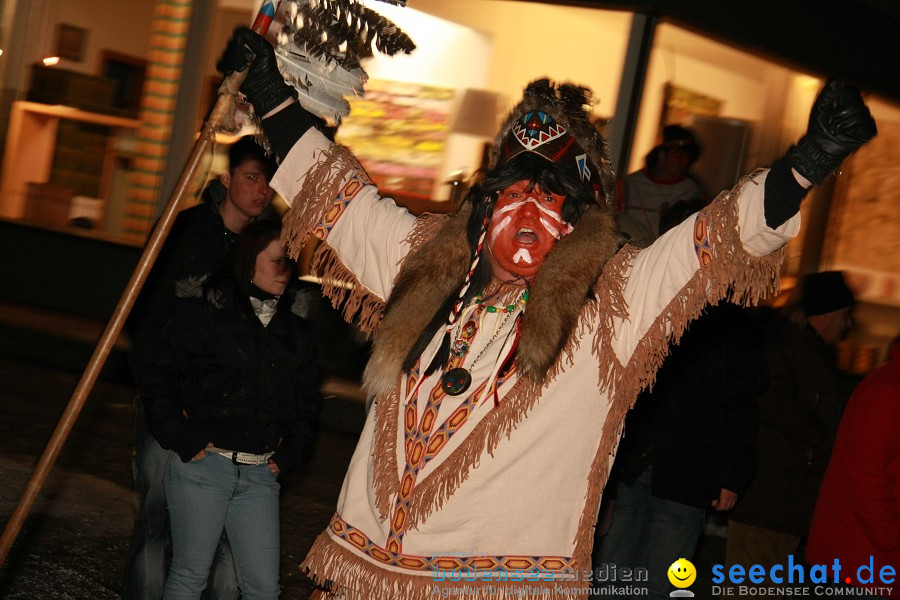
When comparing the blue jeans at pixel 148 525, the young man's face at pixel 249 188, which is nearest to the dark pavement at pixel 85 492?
the blue jeans at pixel 148 525

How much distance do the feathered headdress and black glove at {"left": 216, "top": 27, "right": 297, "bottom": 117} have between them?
9 centimetres

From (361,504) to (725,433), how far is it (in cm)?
244

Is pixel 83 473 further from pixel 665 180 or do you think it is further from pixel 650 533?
pixel 665 180

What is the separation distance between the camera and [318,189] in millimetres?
3330

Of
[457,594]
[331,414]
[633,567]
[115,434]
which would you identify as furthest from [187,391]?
[331,414]

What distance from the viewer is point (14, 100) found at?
1202cm

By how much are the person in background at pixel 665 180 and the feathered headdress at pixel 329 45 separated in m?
4.12

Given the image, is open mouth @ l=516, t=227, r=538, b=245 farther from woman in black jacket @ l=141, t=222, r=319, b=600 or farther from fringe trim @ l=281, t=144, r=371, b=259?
woman in black jacket @ l=141, t=222, r=319, b=600

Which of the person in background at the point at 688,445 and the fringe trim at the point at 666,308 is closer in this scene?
the fringe trim at the point at 666,308

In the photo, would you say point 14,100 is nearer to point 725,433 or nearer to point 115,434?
point 115,434

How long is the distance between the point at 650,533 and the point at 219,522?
2111mm

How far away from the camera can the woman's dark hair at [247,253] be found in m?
4.14

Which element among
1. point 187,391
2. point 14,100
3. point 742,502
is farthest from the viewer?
point 14,100

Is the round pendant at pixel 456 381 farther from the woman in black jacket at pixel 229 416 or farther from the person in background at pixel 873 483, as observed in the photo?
the person in background at pixel 873 483
